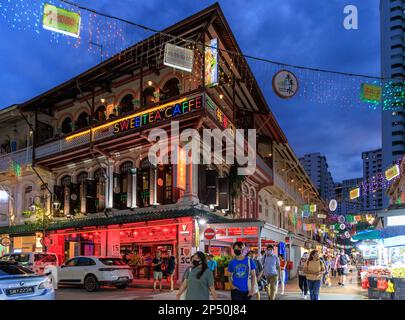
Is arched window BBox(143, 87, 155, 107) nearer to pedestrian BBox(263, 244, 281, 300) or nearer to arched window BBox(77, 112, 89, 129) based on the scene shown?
arched window BBox(77, 112, 89, 129)

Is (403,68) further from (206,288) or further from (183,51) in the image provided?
(206,288)

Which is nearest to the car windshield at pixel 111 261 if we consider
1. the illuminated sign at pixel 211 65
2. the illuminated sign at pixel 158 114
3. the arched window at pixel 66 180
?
the illuminated sign at pixel 158 114

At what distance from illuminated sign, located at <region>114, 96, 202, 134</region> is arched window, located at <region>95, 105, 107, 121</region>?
10.6 feet

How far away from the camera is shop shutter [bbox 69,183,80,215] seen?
2753 centimetres

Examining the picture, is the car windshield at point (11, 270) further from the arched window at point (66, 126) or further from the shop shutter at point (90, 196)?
the arched window at point (66, 126)

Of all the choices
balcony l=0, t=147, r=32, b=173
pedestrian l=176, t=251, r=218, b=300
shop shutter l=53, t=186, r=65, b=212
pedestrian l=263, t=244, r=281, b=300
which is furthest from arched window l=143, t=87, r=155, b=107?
pedestrian l=176, t=251, r=218, b=300

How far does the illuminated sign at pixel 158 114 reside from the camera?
20.7 m

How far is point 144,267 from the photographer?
24750 millimetres

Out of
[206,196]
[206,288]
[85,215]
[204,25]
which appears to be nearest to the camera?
[206,288]

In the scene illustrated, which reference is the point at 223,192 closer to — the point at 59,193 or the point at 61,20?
the point at 59,193

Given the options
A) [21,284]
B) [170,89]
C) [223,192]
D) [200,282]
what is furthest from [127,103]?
[200,282]

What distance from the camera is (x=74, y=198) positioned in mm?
27578
